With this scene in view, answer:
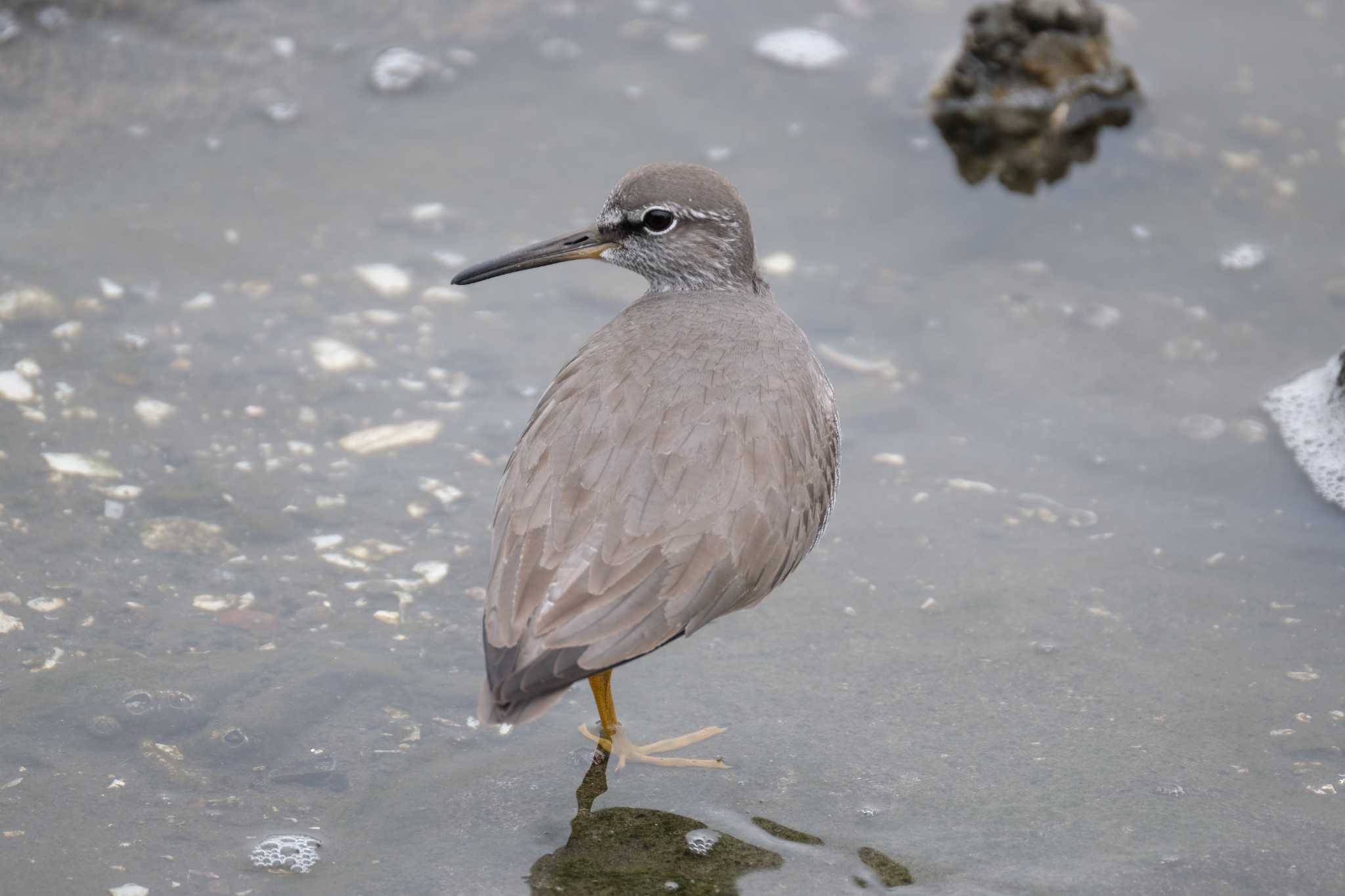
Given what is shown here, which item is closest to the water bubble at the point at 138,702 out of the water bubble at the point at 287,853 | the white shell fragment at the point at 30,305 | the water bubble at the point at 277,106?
the water bubble at the point at 287,853

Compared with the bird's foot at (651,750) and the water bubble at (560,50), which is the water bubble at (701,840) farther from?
the water bubble at (560,50)

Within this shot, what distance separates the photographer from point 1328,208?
6301 millimetres

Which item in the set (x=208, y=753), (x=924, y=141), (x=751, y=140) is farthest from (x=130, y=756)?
(x=924, y=141)

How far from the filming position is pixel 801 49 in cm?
716

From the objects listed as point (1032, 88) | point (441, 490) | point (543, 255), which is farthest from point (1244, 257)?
point (441, 490)

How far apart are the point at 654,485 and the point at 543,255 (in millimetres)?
1318

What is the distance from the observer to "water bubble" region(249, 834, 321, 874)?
3.39 m

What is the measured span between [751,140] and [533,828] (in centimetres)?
390

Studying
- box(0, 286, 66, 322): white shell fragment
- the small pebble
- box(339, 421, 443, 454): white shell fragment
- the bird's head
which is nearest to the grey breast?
the bird's head

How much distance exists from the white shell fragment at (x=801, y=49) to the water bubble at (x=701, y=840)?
4470 mm

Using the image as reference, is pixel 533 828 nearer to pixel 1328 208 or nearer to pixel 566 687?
pixel 566 687

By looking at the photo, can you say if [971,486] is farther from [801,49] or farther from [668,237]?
[801,49]

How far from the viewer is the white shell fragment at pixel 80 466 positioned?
466 centimetres

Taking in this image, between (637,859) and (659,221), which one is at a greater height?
(659,221)
